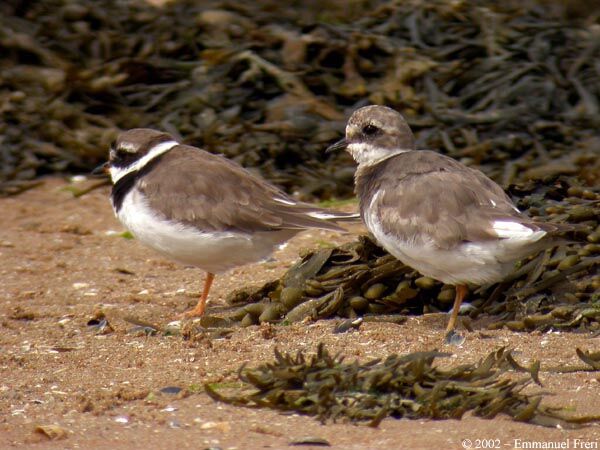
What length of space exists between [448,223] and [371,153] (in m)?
1.19

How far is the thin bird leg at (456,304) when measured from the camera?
6.09m

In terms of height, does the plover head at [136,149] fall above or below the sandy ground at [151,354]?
above

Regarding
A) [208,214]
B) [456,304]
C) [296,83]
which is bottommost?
[456,304]

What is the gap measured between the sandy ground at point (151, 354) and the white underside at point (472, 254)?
33 cm

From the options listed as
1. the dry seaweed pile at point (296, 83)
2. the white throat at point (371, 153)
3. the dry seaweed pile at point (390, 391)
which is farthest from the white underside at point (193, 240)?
the dry seaweed pile at point (296, 83)

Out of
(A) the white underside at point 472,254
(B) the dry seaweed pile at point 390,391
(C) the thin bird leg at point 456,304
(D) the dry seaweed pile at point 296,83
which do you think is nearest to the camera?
(B) the dry seaweed pile at point 390,391

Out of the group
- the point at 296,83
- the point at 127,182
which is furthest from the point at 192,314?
the point at 296,83

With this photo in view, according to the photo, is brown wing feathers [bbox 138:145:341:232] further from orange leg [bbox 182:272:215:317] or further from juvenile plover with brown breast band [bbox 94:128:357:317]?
orange leg [bbox 182:272:215:317]

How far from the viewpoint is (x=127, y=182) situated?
22.9 ft

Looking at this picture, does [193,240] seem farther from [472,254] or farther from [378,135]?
[472,254]

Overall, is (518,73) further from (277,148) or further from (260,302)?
(260,302)

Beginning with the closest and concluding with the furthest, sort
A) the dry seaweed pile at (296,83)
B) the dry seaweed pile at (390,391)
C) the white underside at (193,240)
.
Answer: the dry seaweed pile at (390,391), the white underside at (193,240), the dry seaweed pile at (296,83)

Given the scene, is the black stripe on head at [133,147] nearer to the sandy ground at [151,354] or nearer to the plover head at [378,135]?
the sandy ground at [151,354]

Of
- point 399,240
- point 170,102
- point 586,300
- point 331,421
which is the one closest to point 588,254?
point 586,300
